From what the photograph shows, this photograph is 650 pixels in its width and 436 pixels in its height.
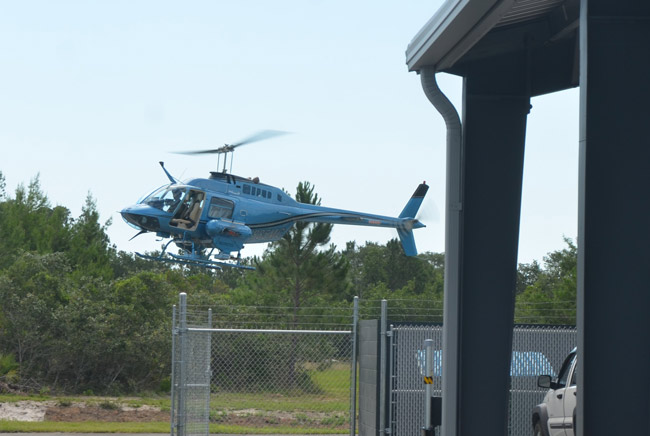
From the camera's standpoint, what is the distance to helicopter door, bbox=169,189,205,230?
95.7ft

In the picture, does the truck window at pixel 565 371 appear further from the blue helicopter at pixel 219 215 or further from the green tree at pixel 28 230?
the green tree at pixel 28 230

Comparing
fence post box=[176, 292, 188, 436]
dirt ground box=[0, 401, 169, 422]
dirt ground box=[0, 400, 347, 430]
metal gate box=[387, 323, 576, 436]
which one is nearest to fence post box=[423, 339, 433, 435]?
metal gate box=[387, 323, 576, 436]

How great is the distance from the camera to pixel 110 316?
25.2 m

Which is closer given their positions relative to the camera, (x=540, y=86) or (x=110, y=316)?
(x=540, y=86)

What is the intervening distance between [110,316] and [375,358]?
1420 centimetres

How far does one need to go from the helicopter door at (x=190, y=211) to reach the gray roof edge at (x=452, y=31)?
2082 centimetres

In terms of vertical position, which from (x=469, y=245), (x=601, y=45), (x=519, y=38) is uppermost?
(x=519, y=38)

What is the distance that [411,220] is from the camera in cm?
3681

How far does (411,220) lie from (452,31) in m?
29.2

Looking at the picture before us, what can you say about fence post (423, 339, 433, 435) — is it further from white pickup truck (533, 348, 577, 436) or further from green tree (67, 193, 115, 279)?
green tree (67, 193, 115, 279)

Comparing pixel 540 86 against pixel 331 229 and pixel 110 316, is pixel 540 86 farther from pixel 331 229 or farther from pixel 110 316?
pixel 331 229

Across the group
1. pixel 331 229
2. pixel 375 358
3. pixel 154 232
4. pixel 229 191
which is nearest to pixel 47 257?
pixel 154 232

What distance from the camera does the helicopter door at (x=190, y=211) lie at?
2916 centimetres

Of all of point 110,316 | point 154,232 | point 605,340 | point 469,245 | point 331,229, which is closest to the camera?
point 605,340
